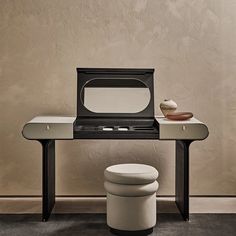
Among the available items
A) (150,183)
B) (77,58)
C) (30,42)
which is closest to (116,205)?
(150,183)

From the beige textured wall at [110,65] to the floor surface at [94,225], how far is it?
10.8 inches

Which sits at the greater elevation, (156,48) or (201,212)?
(156,48)

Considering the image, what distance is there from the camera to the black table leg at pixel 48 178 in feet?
11.1

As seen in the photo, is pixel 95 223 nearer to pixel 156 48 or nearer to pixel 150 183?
pixel 150 183

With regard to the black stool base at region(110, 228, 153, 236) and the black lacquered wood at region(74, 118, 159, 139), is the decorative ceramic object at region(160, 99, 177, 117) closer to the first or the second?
the black lacquered wood at region(74, 118, 159, 139)

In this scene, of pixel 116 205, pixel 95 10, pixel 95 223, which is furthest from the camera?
pixel 95 10

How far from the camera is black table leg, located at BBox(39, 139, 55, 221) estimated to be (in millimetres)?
3387

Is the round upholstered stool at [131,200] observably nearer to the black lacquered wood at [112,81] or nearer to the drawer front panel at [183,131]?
the drawer front panel at [183,131]

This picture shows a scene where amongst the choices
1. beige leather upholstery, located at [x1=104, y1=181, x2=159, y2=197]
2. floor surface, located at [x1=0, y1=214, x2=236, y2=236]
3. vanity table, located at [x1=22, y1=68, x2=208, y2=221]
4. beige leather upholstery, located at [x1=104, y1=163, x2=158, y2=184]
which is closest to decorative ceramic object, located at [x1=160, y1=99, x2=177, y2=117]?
vanity table, located at [x1=22, y1=68, x2=208, y2=221]

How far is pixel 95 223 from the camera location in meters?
3.47

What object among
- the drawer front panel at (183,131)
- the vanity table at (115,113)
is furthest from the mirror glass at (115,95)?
the drawer front panel at (183,131)

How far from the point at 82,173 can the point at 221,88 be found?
133 cm

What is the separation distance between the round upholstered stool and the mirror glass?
66 cm

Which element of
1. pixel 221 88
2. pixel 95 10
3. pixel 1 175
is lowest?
pixel 1 175
